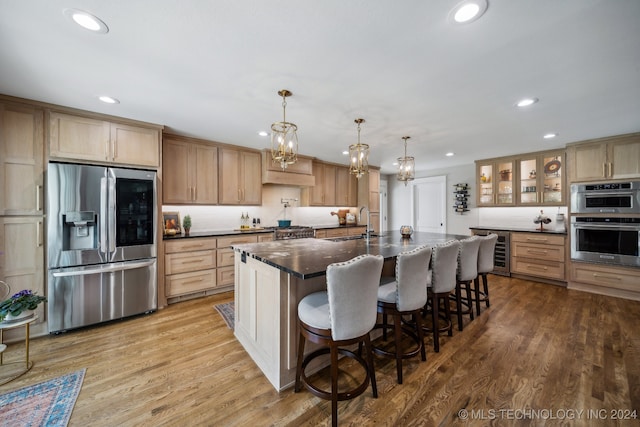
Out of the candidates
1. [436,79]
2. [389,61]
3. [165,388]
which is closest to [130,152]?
[165,388]

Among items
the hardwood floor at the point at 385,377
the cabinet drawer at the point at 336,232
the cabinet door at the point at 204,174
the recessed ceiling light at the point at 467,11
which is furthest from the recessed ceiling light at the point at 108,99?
the cabinet drawer at the point at 336,232

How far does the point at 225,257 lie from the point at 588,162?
241 inches

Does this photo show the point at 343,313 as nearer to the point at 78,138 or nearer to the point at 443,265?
the point at 443,265

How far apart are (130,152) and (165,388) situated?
2.74 metres

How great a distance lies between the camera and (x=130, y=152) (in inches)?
122

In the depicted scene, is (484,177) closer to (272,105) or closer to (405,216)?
(405,216)

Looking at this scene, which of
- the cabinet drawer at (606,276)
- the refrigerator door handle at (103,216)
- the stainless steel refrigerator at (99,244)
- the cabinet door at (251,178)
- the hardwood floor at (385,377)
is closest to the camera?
the hardwood floor at (385,377)

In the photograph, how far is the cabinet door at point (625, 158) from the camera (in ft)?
11.9

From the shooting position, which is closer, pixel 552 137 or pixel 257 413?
pixel 257 413

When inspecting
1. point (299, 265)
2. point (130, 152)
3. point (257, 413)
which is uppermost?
point (130, 152)

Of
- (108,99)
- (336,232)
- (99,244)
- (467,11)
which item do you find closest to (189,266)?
(99,244)

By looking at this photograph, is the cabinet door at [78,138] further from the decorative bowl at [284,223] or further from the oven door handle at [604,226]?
the oven door handle at [604,226]

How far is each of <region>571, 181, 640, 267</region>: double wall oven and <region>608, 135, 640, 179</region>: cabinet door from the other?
0.49 ft

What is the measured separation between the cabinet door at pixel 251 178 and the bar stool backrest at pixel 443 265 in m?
3.28
